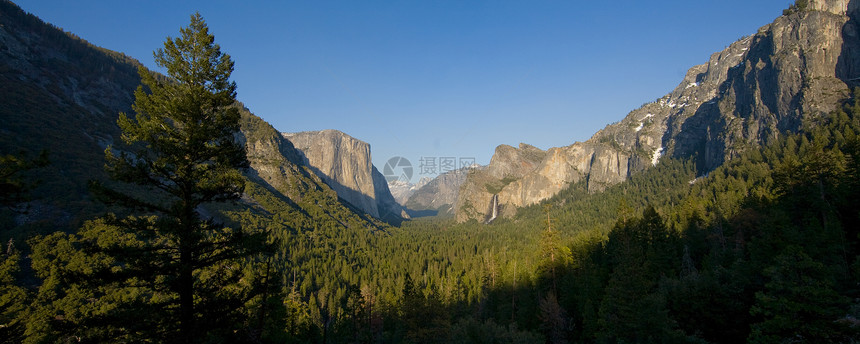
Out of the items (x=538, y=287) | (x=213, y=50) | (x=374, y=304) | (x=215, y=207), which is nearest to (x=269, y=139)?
(x=215, y=207)

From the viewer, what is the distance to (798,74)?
100000 millimetres

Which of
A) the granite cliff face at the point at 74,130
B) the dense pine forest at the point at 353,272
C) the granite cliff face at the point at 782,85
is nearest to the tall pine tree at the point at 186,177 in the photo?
the dense pine forest at the point at 353,272

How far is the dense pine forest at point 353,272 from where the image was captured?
954 centimetres

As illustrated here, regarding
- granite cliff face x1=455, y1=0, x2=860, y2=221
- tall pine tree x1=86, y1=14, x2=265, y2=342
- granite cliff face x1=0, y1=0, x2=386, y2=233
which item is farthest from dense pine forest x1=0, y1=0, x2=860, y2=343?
granite cliff face x1=455, y1=0, x2=860, y2=221

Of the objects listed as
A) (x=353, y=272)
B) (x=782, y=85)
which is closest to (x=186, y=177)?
(x=353, y=272)

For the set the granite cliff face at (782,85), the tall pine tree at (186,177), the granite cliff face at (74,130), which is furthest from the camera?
the granite cliff face at (782,85)

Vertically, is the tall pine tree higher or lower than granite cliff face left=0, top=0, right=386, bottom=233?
lower

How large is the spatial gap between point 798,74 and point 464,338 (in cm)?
13794

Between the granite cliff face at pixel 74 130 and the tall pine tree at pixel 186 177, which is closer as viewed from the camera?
the tall pine tree at pixel 186 177

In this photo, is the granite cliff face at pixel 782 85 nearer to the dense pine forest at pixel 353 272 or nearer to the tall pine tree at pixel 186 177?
the dense pine forest at pixel 353 272

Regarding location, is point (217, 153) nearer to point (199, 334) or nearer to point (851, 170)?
point (199, 334)

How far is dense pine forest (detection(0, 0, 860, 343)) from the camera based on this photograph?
9.54m

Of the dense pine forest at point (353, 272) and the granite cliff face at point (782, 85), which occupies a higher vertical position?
the granite cliff face at point (782, 85)

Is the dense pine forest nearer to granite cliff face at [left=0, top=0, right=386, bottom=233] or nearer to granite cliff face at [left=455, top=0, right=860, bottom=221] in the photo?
granite cliff face at [left=0, top=0, right=386, bottom=233]
